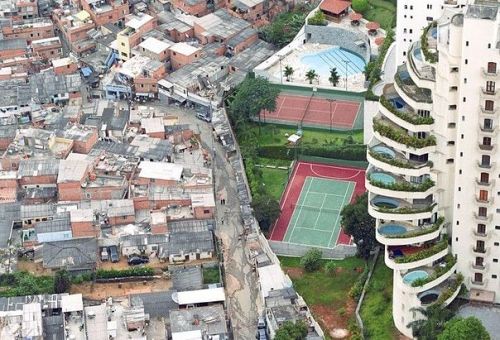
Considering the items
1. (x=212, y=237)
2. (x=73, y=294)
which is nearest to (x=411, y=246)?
(x=212, y=237)

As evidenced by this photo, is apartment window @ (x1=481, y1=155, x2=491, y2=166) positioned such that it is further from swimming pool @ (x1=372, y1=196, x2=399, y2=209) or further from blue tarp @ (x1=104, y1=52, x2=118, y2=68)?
blue tarp @ (x1=104, y1=52, x2=118, y2=68)

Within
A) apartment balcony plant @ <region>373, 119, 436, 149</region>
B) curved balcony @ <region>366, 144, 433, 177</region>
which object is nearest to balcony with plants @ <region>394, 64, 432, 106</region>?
apartment balcony plant @ <region>373, 119, 436, 149</region>

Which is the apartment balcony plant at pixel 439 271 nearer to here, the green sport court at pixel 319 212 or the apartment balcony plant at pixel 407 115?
the apartment balcony plant at pixel 407 115

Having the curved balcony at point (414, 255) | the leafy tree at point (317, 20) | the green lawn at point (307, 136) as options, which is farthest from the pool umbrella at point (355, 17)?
the curved balcony at point (414, 255)

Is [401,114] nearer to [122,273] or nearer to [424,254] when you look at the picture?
[424,254]

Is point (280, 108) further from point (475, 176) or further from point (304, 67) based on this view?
point (475, 176)

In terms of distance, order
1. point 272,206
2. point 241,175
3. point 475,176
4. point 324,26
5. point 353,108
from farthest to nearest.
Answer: point 324,26
point 353,108
point 241,175
point 272,206
point 475,176

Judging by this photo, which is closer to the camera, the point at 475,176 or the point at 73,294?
the point at 475,176
